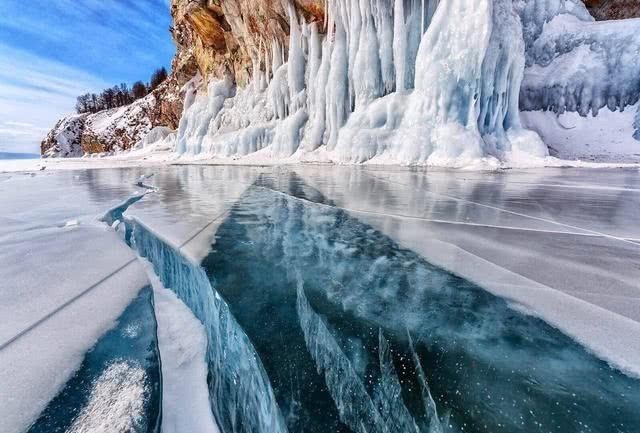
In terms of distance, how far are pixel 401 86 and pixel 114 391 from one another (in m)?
10.4

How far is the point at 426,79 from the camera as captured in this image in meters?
8.41

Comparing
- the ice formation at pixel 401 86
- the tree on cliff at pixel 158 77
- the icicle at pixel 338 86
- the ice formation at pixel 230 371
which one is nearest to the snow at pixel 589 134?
the ice formation at pixel 401 86

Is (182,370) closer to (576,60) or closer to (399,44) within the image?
(399,44)

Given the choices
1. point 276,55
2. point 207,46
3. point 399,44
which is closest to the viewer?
point 399,44

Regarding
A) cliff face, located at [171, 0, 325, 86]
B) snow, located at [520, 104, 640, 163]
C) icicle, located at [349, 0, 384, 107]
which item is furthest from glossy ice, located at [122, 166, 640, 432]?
cliff face, located at [171, 0, 325, 86]

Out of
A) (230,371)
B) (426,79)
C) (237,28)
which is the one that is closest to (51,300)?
(230,371)

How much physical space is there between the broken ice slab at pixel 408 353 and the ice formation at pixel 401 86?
7.25m

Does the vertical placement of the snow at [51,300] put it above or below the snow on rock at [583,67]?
below

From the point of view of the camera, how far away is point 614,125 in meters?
10.3

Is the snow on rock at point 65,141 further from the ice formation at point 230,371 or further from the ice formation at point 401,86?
the ice formation at point 230,371

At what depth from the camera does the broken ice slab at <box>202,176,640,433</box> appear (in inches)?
32.3

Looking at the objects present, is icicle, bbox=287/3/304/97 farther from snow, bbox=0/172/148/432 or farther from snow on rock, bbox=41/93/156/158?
snow on rock, bbox=41/93/156/158

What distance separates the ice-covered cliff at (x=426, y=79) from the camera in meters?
8.12

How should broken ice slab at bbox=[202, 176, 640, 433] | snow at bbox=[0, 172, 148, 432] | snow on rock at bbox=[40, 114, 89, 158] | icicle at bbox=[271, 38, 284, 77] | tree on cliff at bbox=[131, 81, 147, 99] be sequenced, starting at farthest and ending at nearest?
tree on cliff at bbox=[131, 81, 147, 99]
snow on rock at bbox=[40, 114, 89, 158]
icicle at bbox=[271, 38, 284, 77]
snow at bbox=[0, 172, 148, 432]
broken ice slab at bbox=[202, 176, 640, 433]
